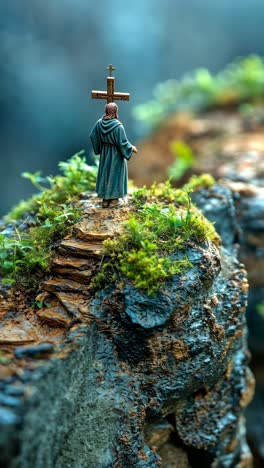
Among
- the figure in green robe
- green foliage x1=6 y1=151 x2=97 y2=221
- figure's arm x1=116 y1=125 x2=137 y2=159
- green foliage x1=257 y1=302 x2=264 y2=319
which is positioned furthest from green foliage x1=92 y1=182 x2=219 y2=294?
green foliage x1=257 y1=302 x2=264 y2=319

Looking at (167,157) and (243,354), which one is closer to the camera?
(243,354)

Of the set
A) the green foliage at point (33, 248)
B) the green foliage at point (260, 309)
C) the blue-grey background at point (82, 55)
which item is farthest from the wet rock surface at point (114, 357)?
the blue-grey background at point (82, 55)

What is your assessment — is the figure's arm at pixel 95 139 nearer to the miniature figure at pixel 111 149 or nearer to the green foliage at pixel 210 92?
the miniature figure at pixel 111 149

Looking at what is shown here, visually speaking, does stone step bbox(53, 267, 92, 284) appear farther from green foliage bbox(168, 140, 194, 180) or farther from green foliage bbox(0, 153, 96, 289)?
green foliage bbox(168, 140, 194, 180)

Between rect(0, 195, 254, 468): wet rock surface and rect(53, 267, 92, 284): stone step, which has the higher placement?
rect(53, 267, 92, 284): stone step

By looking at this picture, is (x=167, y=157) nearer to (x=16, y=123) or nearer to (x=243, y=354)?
(x=16, y=123)

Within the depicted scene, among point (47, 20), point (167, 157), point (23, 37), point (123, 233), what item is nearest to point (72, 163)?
point (123, 233)
